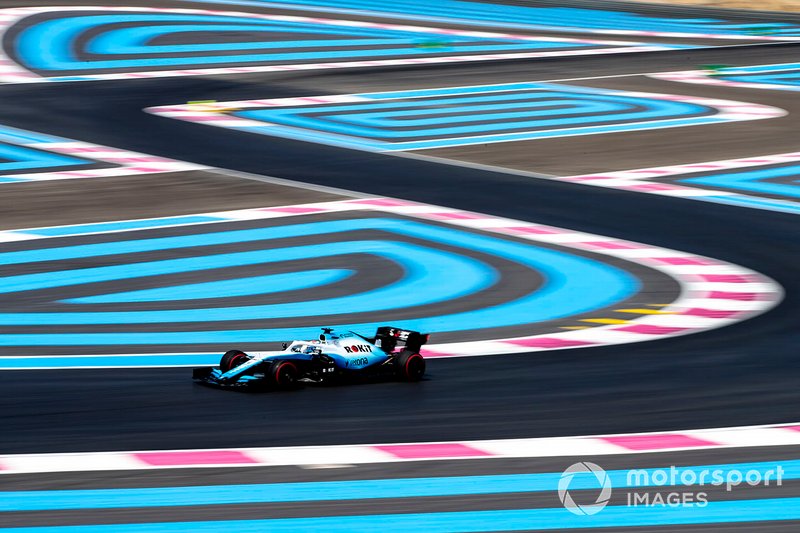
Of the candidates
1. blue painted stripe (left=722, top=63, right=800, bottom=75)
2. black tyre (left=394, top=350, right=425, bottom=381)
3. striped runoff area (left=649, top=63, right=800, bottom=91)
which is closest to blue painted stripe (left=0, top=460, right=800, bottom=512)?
black tyre (left=394, top=350, right=425, bottom=381)

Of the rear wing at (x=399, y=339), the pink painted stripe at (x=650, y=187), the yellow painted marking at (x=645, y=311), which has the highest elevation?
the pink painted stripe at (x=650, y=187)

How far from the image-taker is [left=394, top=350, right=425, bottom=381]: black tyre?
841 cm

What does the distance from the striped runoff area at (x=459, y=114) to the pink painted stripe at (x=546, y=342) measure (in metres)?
9.97

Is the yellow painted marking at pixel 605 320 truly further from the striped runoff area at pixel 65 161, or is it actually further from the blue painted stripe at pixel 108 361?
the striped runoff area at pixel 65 161

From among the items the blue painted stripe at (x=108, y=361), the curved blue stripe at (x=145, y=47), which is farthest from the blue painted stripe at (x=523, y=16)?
the blue painted stripe at (x=108, y=361)

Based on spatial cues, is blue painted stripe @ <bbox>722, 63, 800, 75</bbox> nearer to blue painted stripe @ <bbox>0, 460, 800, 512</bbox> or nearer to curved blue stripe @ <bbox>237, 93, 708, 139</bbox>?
curved blue stripe @ <bbox>237, 93, 708, 139</bbox>

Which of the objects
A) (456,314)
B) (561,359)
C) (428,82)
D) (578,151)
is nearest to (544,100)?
(428,82)

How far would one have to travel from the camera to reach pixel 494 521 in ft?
19.4

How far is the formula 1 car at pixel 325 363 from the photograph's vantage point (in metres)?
8.09

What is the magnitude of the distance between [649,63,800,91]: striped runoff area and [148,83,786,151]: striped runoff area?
82.7 inches

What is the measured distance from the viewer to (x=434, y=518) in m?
5.94

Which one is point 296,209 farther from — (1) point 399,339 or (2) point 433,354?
(1) point 399,339

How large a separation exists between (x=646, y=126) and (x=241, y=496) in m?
16.5

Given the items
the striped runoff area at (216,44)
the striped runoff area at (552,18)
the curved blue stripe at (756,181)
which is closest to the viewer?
the curved blue stripe at (756,181)
